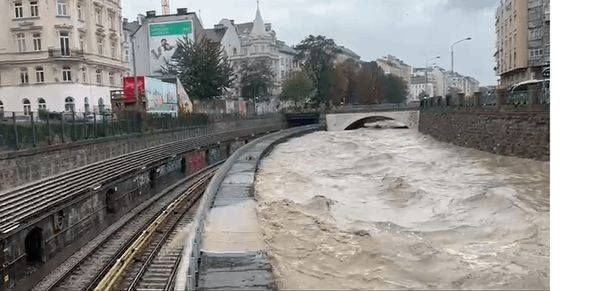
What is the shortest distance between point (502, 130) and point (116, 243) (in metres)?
21.1

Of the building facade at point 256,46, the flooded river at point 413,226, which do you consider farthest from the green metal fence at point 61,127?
the building facade at point 256,46

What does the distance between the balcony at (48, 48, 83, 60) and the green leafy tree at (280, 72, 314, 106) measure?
42.0m

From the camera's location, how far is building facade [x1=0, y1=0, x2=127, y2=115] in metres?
44.4

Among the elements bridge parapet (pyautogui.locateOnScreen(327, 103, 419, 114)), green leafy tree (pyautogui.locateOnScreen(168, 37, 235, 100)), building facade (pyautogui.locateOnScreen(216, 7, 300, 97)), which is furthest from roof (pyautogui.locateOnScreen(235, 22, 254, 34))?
green leafy tree (pyautogui.locateOnScreen(168, 37, 235, 100))

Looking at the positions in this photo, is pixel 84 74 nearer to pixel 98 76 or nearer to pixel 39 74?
pixel 98 76

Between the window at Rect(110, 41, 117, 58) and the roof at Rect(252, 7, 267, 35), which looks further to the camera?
the roof at Rect(252, 7, 267, 35)

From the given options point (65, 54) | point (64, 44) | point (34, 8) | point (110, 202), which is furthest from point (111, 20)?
point (110, 202)

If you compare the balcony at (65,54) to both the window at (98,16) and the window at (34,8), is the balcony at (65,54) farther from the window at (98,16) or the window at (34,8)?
the window at (98,16)

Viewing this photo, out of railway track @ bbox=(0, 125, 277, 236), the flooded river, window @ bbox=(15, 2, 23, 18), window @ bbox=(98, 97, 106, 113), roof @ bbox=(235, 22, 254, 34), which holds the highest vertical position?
roof @ bbox=(235, 22, 254, 34)

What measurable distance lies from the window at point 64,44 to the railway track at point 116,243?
22868 millimetres

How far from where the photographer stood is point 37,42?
148 feet

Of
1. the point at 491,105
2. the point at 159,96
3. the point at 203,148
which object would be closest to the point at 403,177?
the point at 491,105

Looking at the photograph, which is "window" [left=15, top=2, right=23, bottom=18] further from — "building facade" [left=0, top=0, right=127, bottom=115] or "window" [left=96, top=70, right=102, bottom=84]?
"window" [left=96, top=70, right=102, bottom=84]

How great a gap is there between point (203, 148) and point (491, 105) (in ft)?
72.4
